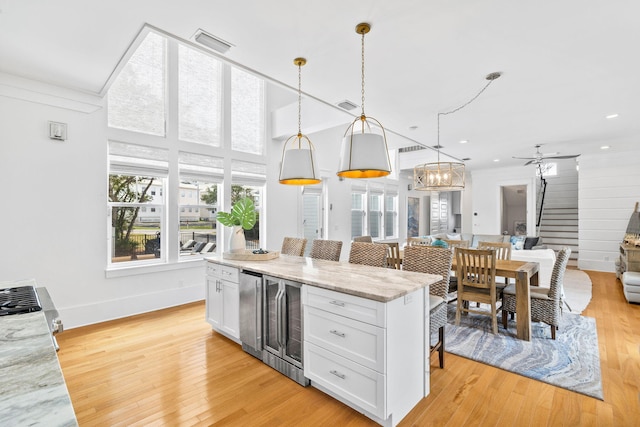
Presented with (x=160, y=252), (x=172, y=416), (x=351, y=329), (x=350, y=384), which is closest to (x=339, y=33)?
(x=351, y=329)

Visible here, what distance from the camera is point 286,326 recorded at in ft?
8.40

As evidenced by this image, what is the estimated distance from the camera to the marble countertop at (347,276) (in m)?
2.01

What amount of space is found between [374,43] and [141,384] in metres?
3.45

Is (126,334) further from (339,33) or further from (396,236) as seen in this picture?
(396,236)

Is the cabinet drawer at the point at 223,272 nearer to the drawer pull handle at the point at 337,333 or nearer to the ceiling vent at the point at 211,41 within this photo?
the drawer pull handle at the point at 337,333

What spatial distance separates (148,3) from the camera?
6.94 feet

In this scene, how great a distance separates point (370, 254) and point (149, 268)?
10.3ft

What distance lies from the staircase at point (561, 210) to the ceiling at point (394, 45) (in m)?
6.23

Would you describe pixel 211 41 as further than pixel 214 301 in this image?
No

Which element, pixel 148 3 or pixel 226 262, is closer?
pixel 148 3

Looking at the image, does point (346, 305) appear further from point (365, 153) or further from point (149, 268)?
point (149, 268)

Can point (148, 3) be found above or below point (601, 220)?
above

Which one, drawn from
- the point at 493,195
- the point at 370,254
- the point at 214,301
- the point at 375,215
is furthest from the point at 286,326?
the point at 493,195

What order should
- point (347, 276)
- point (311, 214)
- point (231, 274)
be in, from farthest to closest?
1. point (311, 214)
2. point (231, 274)
3. point (347, 276)
